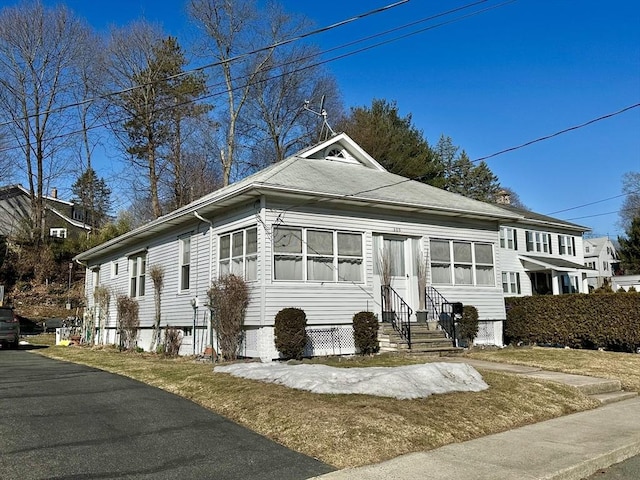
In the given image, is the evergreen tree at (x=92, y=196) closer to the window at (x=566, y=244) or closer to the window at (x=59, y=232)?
the window at (x=59, y=232)

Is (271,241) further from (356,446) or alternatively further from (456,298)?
(356,446)

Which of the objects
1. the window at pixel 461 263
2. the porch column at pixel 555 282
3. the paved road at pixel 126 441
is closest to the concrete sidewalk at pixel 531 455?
the paved road at pixel 126 441

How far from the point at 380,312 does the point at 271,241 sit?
3735mm

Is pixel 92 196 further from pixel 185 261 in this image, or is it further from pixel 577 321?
pixel 577 321

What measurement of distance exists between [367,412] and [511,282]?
25.8 metres

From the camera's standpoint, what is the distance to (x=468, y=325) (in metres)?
15.5

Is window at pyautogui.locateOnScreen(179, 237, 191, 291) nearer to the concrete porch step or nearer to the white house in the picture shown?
the white house

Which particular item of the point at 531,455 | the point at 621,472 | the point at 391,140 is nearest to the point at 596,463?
the point at 621,472

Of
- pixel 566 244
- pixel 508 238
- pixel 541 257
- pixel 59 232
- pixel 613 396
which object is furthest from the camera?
pixel 59 232

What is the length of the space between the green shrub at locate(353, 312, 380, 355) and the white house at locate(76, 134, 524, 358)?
15.6 inches

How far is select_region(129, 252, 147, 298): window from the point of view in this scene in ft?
62.9

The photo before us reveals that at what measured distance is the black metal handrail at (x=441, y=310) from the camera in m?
15.3

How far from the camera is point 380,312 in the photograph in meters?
14.6

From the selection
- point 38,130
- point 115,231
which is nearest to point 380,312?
point 115,231
